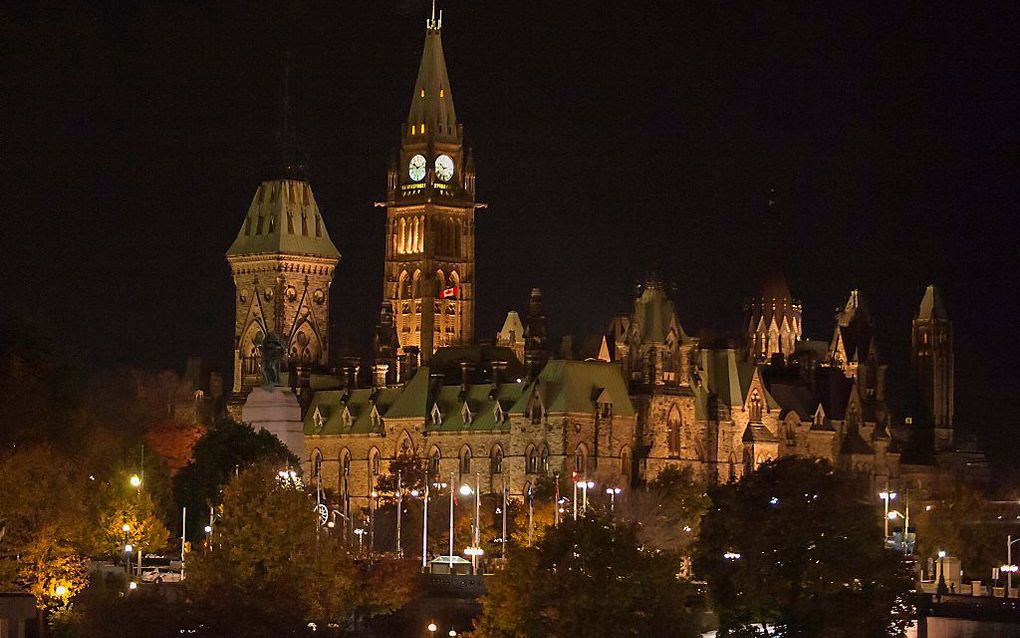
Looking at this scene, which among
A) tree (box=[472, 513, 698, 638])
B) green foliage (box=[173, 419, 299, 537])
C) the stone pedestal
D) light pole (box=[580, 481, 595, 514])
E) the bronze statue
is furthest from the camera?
the stone pedestal

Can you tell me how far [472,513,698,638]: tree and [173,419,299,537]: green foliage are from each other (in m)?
39.4

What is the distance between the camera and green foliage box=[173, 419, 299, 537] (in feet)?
541

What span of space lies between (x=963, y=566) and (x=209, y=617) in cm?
6969

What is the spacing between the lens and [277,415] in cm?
18150

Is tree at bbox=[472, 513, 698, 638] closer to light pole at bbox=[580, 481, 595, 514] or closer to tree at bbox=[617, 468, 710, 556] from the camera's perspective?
light pole at bbox=[580, 481, 595, 514]

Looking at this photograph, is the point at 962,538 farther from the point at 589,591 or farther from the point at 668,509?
the point at 589,591

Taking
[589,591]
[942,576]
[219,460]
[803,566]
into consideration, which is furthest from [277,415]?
[803,566]

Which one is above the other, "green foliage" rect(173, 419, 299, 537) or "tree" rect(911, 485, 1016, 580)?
"green foliage" rect(173, 419, 299, 537)

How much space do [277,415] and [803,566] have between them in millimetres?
66804

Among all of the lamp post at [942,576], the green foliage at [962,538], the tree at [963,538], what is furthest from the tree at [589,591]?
the tree at [963,538]

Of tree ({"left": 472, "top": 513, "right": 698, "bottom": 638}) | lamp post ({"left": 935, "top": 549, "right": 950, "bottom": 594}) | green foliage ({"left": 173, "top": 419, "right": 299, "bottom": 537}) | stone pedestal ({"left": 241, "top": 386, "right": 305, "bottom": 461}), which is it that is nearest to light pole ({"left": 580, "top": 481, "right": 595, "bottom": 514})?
green foliage ({"left": 173, "top": 419, "right": 299, "bottom": 537})

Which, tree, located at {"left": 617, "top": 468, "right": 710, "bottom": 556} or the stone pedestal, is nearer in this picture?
tree, located at {"left": 617, "top": 468, "right": 710, "bottom": 556}

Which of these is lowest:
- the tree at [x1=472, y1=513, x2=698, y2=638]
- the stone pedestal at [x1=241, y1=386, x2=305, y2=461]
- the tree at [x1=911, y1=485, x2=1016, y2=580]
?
the tree at [x1=472, y1=513, x2=698, y2=638]

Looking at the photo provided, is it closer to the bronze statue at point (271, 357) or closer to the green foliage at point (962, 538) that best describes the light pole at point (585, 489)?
the bronze statue at point (271, 357)
